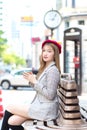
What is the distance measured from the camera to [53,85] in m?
6.34

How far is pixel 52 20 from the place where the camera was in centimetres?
2427

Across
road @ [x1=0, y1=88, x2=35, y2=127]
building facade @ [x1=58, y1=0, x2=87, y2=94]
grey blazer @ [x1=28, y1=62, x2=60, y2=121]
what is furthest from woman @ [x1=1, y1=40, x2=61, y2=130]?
building facade @ [x1=58, y1=0, x2=87, y2=94]

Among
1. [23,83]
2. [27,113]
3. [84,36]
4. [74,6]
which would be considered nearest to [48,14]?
[84,36]

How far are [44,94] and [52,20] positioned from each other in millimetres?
Answer: 18084

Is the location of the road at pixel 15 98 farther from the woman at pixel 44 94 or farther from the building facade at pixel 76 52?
the woman at pixel 44 94

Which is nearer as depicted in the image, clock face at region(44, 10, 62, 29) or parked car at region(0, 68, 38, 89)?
clock face at region(44, 10, 62, 29)

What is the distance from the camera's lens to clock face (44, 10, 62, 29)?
933 inches

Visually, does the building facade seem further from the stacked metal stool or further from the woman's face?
the stacked metal stool

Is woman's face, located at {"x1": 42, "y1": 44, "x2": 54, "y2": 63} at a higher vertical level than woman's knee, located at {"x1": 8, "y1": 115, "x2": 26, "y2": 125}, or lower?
higher

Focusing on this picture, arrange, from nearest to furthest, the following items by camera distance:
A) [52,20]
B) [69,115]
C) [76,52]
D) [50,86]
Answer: [69,115] < [50,86] < [52,20] < [76,52]

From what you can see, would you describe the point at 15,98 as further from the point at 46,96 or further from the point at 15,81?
the point at 46,96

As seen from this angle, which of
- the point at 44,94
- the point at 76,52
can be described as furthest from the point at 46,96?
the point at 76,52

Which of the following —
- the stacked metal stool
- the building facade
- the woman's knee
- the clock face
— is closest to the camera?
the stacked metal stool

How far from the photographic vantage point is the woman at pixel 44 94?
6.36 metres
